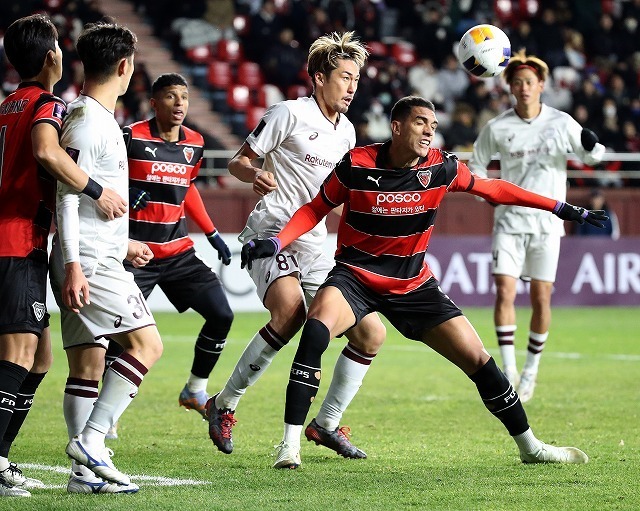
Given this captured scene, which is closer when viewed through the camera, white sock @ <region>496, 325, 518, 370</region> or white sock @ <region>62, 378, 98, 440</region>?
white sock @ <region>62, 378, 98, 440</region>

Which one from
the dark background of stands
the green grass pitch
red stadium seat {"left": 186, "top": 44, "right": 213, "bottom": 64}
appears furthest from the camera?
red stadium seat {"left": 186, "top": 44, "right": 213, "bottom": 64}

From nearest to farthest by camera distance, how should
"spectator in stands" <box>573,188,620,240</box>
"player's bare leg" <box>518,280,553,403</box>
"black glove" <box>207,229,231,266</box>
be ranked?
1. "black glove" <box>207,229,231,266</box>
2. "player's bare leg" <box>518,280,553,403</box>
3. "spectator in stands" <box>573,188,620,240</box>

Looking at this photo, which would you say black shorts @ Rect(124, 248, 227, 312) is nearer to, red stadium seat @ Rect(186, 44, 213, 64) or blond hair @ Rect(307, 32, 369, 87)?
blond hair @ Rect(307, 32, 369, 87)

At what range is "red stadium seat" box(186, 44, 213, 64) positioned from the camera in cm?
2180

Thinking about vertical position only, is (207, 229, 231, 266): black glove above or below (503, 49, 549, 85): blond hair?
below

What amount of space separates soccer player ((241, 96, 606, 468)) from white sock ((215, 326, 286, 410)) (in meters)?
0.65

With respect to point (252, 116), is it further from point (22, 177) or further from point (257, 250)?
point (22, 177)

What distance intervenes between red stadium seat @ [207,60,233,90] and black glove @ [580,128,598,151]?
12.8m

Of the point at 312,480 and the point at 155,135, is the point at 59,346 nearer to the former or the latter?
the point at 155,135

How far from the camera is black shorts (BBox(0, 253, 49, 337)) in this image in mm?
5297

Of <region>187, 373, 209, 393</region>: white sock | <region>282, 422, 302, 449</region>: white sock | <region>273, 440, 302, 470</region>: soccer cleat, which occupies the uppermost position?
<region>282, 422, 302, 449</region>: white sock

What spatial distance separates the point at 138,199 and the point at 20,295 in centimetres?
210

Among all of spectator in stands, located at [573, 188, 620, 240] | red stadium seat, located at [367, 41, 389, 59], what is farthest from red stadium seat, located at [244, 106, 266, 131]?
spectator in stands, located at [573, 188, 620, 240]

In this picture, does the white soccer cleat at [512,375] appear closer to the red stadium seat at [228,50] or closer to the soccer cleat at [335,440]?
the soccer cleat at [335,440]
